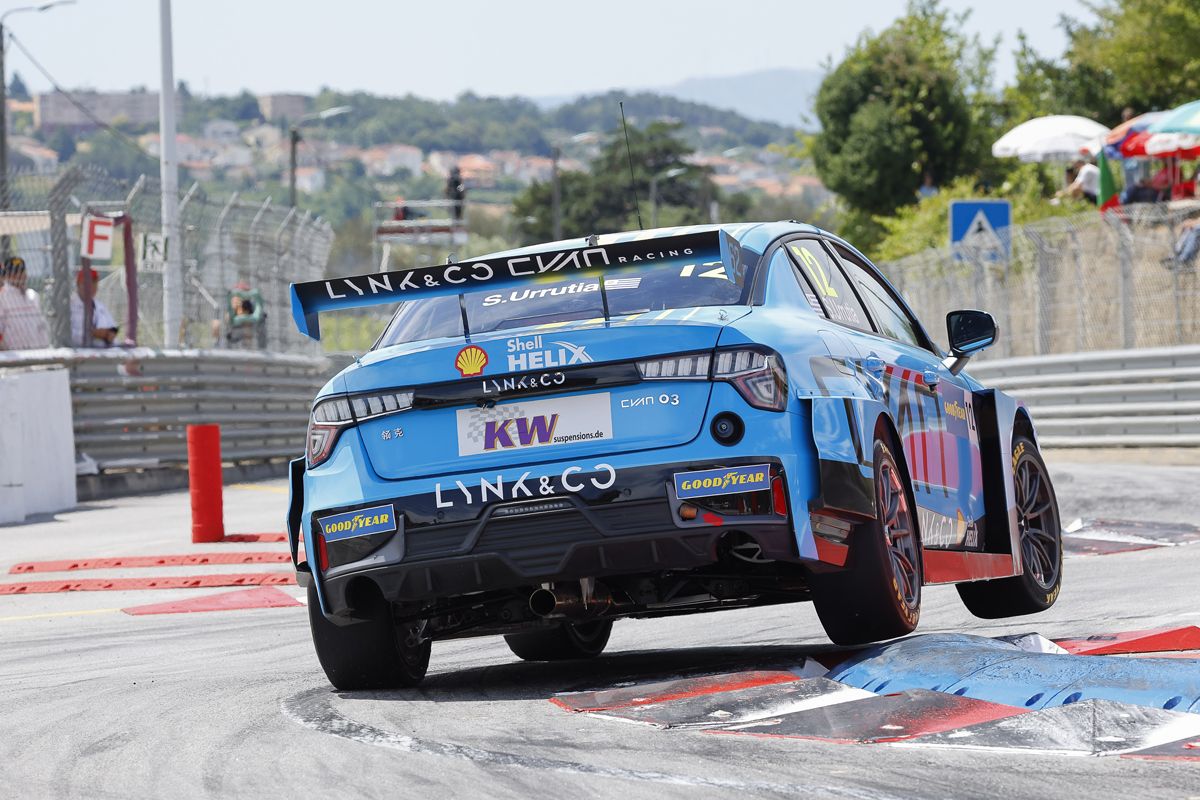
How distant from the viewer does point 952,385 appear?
8.03 meters

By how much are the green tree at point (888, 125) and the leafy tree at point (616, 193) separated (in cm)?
6089

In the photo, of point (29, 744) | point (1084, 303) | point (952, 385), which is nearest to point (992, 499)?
point (952, 385)

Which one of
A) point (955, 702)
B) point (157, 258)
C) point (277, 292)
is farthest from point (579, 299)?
point (277, 292)

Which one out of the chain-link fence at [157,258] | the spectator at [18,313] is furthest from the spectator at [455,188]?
the spectator at [18,313]

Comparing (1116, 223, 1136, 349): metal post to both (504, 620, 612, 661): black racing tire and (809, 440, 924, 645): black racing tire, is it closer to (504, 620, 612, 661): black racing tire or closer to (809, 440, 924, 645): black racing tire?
(504, 620, 612, 661): black racing tire

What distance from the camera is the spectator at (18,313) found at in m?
19.0

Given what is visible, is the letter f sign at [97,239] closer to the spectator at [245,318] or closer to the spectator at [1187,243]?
the spectator at [245,318]

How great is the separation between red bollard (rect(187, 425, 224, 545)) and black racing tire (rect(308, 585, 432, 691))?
7.81m

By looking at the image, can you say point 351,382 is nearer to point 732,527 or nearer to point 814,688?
point 732,527

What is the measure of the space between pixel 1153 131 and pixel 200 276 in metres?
10.9

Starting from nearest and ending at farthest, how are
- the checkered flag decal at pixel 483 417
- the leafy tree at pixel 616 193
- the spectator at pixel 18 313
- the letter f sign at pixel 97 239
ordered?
the checkered flag decal at pixel 483 417 < the spectator at pixel 18 313 < the letter f sign at pixel 97 239 < the leafy tree at pixel 616 193

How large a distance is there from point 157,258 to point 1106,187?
550 inches

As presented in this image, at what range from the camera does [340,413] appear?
21.2ft

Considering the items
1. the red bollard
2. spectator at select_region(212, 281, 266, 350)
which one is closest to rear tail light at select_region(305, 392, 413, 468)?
the red bollard
